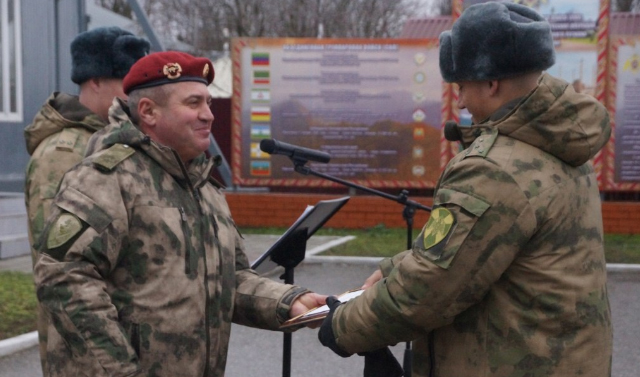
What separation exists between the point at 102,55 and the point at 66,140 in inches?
16.4

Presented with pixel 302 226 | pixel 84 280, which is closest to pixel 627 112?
pixel 302 226

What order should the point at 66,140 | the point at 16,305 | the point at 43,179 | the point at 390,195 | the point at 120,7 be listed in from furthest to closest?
the point at 120,7 < the point at 16,305 < the point at 390,195 < the point at 66,140 < the point at 43,179

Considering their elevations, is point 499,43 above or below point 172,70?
above

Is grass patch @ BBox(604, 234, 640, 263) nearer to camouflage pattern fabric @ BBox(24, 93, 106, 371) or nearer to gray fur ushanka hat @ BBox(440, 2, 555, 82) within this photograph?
camouflage pattern fabric @ BBox(24, 93, 106, 371)

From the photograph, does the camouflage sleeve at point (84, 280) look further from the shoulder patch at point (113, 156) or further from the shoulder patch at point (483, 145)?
the shoulder patch at point (483, 145)

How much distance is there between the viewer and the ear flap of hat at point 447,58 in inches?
92.8

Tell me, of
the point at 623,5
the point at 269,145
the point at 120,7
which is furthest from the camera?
the point at 120,7

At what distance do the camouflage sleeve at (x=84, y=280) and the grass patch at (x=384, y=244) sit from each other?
770 cm

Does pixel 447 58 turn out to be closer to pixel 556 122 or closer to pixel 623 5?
pixel 556 122

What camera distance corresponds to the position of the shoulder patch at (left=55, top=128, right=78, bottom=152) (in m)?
3.29

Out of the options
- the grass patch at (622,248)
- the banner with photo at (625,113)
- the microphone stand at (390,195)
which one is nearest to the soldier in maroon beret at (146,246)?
the microphone stand at (390,195)

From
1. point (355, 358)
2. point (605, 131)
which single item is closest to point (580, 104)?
point (605, 131)

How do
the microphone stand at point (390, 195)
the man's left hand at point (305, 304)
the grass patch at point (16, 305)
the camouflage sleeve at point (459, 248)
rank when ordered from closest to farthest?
the camouflage sleeve at point (459, 248) < the man's left hand at point (305, 304) < the microphone stand at point (390, 195) < the grass patch at point (16, 305)

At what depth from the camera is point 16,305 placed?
6.99 meters
